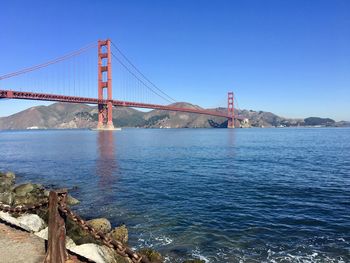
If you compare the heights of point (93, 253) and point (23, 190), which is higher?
point (93, 253)

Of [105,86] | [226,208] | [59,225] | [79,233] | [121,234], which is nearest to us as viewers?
[59,225]

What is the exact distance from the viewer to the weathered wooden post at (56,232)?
15.7ft

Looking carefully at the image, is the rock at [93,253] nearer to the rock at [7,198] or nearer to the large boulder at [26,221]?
the large boulder at [26,221]

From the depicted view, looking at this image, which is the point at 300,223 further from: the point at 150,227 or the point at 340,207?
the point at 150,227

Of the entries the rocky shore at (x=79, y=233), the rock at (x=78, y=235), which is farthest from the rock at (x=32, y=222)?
the rock at (x=78, y=235)

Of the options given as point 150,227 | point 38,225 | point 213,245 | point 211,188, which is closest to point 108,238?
point 38,225

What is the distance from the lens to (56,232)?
489 centimetres

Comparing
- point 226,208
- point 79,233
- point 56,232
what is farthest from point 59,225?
point 226,208

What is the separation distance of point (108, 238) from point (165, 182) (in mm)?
16396

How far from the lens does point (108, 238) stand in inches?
173

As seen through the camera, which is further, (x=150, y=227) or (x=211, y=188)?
(x=211, y=188)

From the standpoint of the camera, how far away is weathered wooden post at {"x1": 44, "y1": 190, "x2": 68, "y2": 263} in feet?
15.7

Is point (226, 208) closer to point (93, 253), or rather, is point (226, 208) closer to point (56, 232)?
point (93, 253)

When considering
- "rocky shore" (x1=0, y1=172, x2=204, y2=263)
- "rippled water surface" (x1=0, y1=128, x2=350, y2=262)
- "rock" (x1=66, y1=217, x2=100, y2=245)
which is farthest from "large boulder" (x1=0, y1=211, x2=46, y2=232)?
"rippled water surface" (x1=0, y1=128, x2=350, y2=262)
